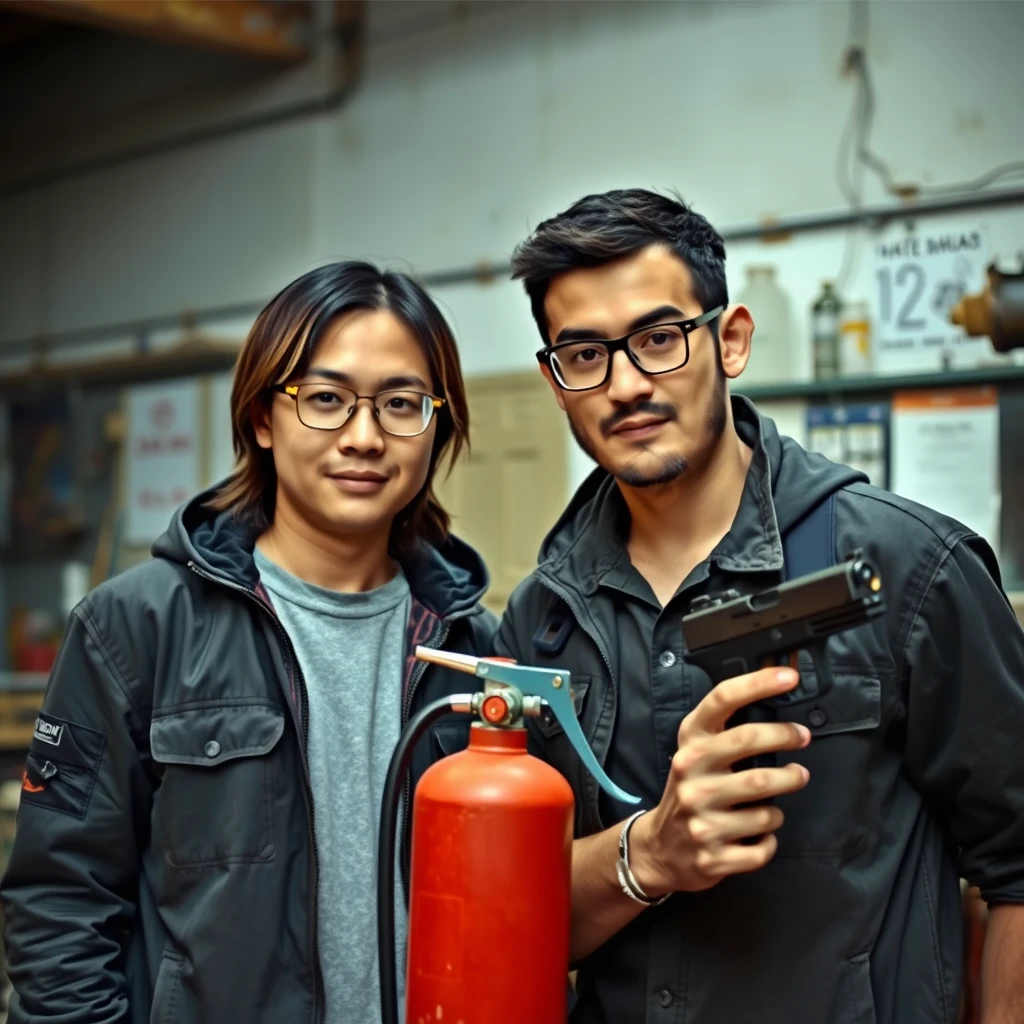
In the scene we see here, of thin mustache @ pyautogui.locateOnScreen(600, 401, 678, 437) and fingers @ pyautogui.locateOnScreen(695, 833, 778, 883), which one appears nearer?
fingers @ pyautogui.locateOnScreen(695, 833, 778, 883)

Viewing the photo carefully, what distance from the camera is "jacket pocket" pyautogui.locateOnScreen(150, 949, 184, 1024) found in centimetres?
147

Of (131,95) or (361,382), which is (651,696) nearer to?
(361,382)

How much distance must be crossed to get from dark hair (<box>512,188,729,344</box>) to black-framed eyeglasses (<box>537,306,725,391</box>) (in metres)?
0.06

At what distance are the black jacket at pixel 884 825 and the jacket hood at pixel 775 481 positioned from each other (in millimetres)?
45

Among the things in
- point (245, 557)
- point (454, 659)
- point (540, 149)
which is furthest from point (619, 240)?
point (540, 149)

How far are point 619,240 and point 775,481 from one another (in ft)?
1.16

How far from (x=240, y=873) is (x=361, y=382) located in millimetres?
650

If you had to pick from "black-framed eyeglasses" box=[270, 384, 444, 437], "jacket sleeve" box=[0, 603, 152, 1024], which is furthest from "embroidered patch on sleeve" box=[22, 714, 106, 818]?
"black-framed eyeglasses" box=[270, 384, 444, 437]

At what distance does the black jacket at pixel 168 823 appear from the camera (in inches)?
58.0

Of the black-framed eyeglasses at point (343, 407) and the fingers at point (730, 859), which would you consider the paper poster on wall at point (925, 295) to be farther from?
the fingers at point (730, 859)

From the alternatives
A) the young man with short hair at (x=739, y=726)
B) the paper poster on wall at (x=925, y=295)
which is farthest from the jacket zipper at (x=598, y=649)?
the paper poster on wall at (x=925, y=295)

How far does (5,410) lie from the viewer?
6.25m

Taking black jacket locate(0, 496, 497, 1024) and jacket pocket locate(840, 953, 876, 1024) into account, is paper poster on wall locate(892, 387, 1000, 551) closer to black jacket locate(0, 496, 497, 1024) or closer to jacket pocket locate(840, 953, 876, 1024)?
jacket pocket locate(840, 953, 876, 1024)

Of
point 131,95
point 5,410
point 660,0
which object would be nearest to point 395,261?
point 660,0
